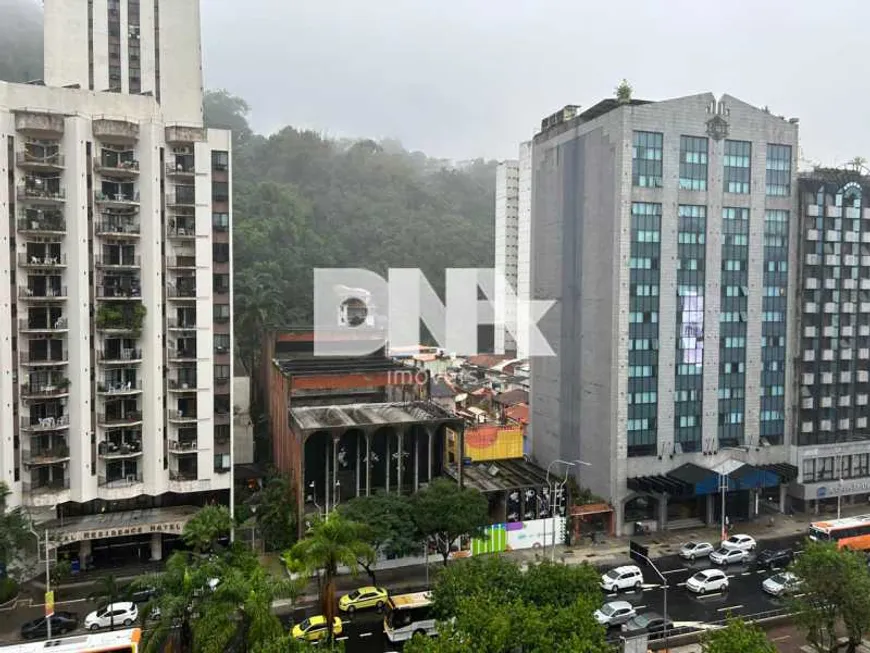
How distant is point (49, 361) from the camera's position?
4159 cm

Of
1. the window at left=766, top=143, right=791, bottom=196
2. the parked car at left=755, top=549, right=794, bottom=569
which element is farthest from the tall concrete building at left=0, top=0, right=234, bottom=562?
the window at left=766, top=143, right=791, bottom=196

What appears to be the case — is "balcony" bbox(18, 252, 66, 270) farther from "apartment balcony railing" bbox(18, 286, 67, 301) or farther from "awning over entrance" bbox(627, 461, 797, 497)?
"awning over entrance" bbox(627, 461, 797, 497)

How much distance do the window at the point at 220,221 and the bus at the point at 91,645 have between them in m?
25.9

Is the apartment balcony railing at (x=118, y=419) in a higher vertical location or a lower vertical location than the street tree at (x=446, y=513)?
higher

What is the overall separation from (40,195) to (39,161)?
2.03 meters

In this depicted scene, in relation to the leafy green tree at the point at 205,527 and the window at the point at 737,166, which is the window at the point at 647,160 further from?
the leafy green tree at the point at 205,527

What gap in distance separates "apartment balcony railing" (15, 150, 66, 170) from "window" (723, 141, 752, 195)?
46874mm

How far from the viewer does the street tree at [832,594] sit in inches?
1136

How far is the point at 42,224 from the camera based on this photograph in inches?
1631

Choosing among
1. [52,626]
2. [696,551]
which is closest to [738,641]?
[696,551]

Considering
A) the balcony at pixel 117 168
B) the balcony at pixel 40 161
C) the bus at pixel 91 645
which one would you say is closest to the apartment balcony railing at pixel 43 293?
the balcony at pixel 40 161

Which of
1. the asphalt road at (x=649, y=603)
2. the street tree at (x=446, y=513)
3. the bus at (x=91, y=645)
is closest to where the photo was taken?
the bus at (x=91, y=645)

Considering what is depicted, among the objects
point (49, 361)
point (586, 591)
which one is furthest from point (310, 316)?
point (586, 591)

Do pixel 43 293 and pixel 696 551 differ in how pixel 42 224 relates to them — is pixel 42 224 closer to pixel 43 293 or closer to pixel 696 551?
pixel 43 293
